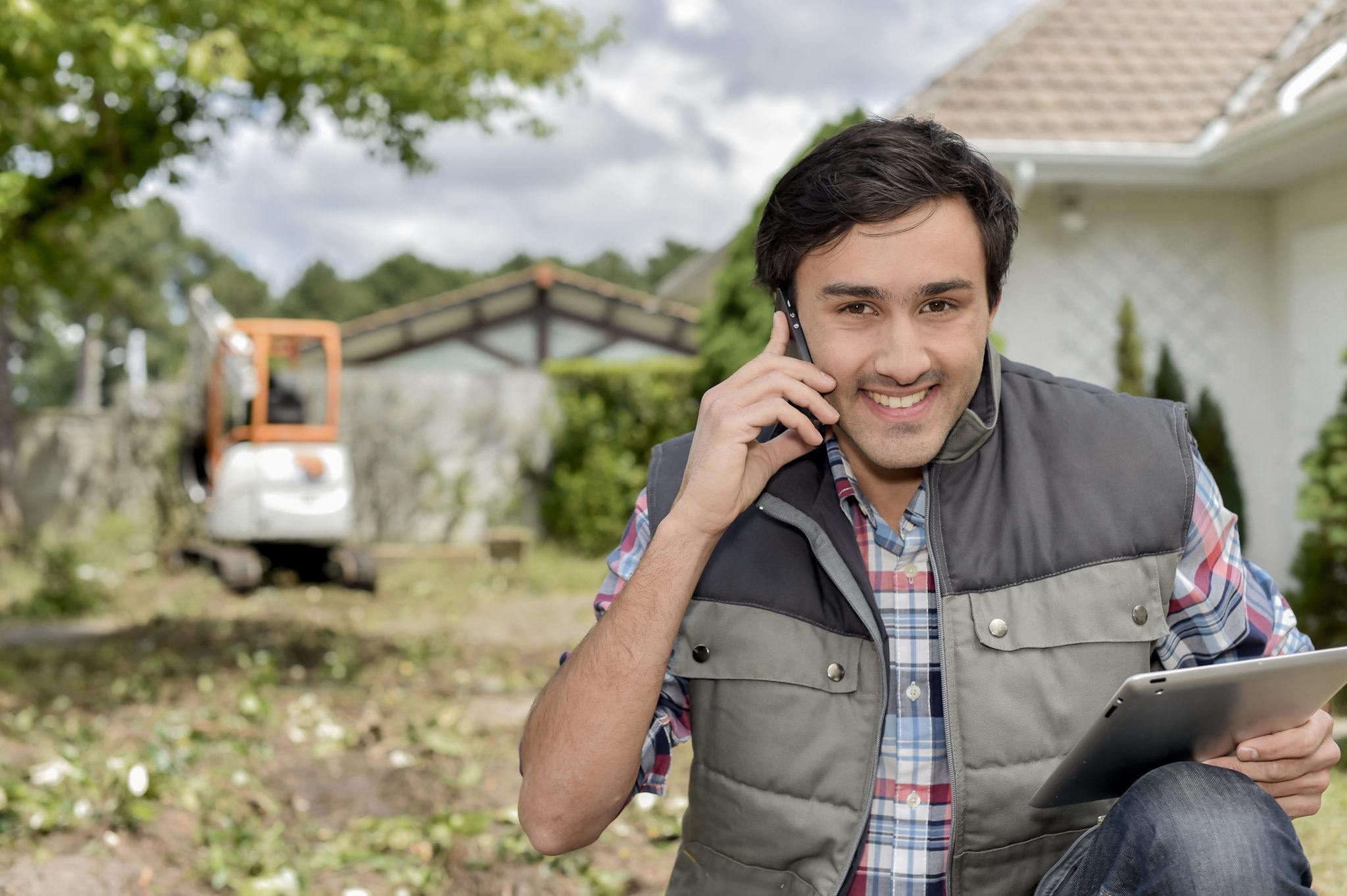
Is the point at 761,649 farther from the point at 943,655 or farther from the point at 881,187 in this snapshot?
the point at 881,187

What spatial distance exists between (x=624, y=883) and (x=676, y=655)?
1.84 meters

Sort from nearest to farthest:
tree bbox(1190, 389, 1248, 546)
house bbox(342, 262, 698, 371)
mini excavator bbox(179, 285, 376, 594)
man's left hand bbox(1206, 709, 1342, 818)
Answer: man's left hand bbox(1206, 709, 1342, 818) → tree bbox(1190, 389, 1248, 546) → mini excavator bbox(179, 285, 376, 594) → house bbox(342, 262, 698, 371)

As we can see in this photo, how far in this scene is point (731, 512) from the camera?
189 cm

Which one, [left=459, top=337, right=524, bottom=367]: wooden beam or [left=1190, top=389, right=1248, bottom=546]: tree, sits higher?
[left=459, top=337, right=524, bottom=367]: wooden beam

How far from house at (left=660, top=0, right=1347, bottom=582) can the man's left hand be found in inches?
215

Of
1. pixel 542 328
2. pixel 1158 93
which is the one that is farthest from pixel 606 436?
pixel 542 328

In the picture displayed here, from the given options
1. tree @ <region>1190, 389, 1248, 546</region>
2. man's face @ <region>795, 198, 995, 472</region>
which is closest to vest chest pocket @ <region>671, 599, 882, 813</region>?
man's face @ <region>795, 198, 995, 472</region>

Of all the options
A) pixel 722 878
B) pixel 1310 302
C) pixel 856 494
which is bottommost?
pixel 722 878

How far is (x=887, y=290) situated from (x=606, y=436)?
10774 mm

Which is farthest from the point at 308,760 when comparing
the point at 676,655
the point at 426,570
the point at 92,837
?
the point at 426,570

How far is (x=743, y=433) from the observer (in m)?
1.89

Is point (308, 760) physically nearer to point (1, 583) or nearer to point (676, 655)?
point (676, 655)

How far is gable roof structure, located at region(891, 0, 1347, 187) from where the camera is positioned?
655cm

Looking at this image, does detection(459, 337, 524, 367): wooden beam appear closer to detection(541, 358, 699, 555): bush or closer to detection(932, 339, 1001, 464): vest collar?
detection(541, 358, 699, 555): bush
